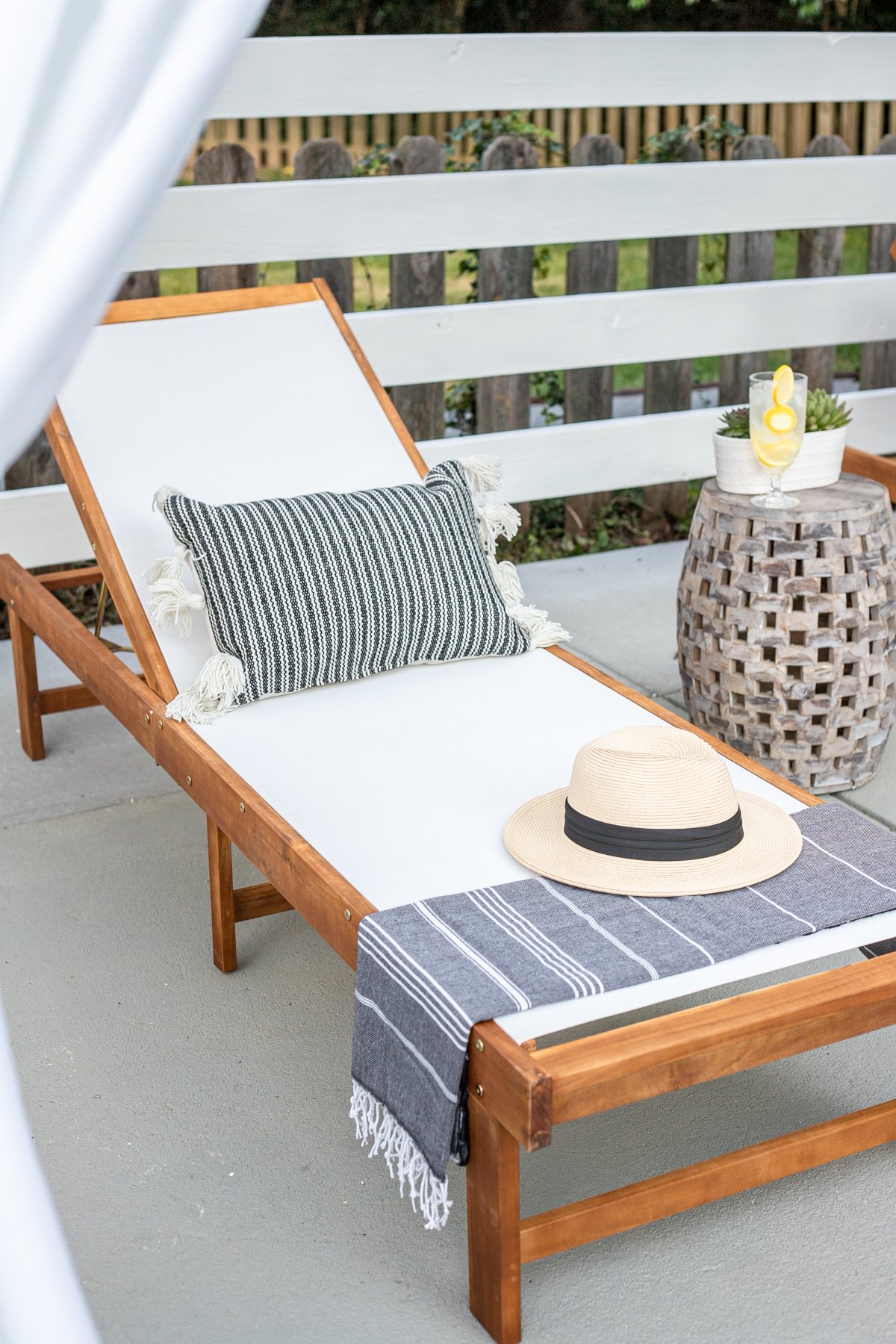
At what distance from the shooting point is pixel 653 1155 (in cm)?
183

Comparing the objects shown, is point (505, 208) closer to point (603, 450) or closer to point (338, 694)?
point (603, 450)

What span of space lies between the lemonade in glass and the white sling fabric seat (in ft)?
1.69

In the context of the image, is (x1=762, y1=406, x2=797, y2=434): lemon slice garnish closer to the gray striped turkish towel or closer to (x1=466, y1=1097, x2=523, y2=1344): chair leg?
the gray striped turkish towel

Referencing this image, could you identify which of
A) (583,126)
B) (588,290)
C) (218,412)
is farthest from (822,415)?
(583,126)

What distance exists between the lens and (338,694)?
2.41 metres

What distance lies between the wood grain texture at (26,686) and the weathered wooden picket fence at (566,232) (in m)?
0.83

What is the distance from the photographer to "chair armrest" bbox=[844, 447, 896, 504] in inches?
118

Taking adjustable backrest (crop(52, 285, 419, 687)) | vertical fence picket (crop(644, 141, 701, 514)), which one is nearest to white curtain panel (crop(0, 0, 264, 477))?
adjustable backrest (crop(52, 285, 419, 687))

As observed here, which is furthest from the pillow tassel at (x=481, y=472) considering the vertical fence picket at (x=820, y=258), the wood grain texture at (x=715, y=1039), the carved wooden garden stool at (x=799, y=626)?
the vertical fence picket at (x=820, y=258)

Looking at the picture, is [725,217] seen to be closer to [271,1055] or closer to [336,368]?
[336,368]

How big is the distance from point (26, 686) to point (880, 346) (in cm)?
297

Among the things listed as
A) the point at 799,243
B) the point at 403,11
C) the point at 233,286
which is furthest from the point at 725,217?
the point at 403,11

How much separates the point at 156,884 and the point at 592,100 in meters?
2.64

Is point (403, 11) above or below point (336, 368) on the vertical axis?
above
